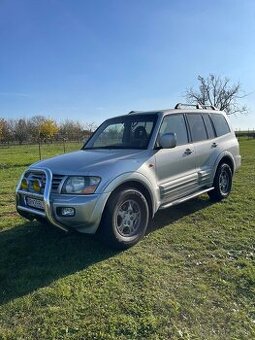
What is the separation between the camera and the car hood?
168 inches

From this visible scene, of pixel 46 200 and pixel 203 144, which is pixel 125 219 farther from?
pixel 203 144

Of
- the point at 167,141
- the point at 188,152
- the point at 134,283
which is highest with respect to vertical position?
the point at 167,141

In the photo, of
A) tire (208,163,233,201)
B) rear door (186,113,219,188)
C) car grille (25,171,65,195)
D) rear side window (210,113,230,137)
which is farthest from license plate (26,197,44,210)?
rear side window (210,113,230,137)

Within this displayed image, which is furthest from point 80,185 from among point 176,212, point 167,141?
point 176,212

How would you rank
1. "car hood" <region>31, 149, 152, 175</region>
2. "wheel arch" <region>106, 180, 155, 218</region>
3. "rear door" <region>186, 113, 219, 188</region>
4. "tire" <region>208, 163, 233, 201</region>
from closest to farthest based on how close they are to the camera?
"car hood" <region>31, 149, 152, 175</region> → "wheel arch" <region>106, 180, 155, 218</region> → "rear door" <region>186, 113, 219, 188</region> → "tire" <region>208, 163, 233, 201</region>

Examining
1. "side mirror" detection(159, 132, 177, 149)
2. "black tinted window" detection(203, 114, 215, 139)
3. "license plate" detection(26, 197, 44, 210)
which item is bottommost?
"license plate" detection(26, 197, 44, 210)

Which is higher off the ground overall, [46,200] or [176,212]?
[46,200]

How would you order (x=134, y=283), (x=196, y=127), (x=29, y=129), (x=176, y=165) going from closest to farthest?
(x=134, y=283), (x=176, y=165), (x=196, y=127), (x=29, y=129)

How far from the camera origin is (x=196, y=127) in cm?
620

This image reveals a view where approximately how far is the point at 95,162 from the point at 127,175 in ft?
1.49

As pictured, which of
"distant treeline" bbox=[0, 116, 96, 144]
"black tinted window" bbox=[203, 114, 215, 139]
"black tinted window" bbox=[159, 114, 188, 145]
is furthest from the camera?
"distant treeline" bbox=[0, 116, 96, 144]

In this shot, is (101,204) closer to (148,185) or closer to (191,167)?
(148,185)

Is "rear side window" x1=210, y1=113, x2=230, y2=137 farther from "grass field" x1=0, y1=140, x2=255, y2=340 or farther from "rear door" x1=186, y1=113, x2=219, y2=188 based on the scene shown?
"grass field" x1=0, y1=140, x2=255, y2=340

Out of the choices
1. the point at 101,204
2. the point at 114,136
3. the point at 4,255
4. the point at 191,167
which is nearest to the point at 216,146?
the point at 191,167
